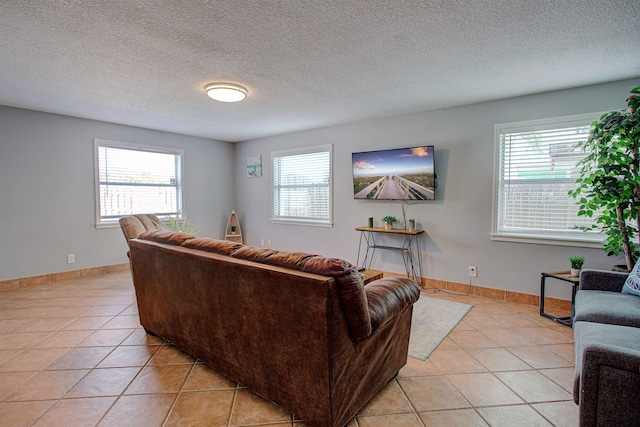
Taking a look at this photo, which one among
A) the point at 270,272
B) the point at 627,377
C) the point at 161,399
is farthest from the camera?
the point at 161,399

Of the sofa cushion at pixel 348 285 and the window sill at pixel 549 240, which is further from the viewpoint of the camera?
the window sill at pixel 549 240

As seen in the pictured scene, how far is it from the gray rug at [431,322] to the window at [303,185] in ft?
6.97

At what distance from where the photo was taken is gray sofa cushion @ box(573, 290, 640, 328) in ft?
5.93

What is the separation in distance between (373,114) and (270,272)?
324cm

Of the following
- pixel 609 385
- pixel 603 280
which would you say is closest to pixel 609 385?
pixel 609 385

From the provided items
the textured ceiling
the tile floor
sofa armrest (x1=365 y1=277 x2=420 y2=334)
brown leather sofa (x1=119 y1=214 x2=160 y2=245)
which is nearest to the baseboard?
the tile floor

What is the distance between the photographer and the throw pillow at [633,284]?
212cm

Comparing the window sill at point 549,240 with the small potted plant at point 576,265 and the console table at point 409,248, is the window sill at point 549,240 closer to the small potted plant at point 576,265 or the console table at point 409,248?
the small potted plant at point 576,265

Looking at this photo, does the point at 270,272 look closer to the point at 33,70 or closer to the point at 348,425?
the point at 348,425

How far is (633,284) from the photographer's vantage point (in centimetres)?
216

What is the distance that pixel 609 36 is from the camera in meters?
2.13

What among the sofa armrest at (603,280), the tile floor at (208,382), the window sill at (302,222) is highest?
the window sill at (302,222)

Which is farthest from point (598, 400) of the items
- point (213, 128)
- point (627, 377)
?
point (213, 128)

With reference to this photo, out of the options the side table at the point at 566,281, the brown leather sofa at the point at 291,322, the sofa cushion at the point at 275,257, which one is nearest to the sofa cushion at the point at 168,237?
the brown leather sofa at the point at 291,322
